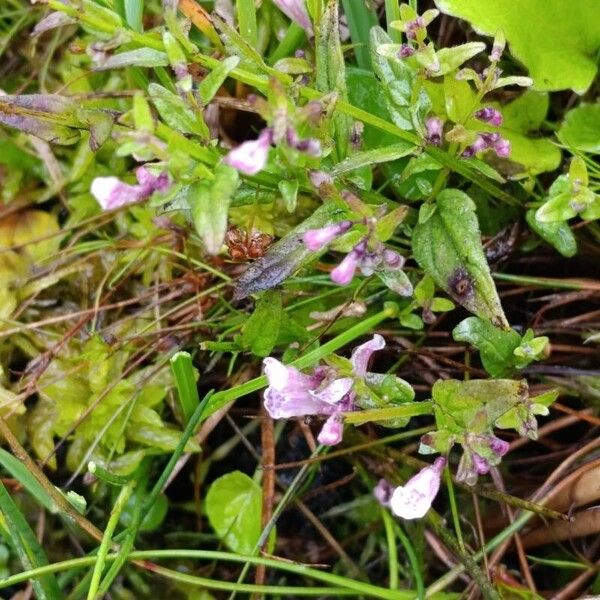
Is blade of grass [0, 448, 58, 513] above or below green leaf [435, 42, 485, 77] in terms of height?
below

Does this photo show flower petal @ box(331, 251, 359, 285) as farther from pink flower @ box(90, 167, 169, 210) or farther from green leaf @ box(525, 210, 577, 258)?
green leaf @ box(525, 210, 577, 258)

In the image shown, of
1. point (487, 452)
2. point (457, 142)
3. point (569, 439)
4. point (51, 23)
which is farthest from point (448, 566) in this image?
point (51, 23)

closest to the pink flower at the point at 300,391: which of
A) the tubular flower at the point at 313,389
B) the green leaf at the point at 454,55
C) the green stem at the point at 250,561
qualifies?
the tubular flower at the point at 313,389

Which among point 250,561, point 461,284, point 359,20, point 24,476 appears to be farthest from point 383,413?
point 359,20

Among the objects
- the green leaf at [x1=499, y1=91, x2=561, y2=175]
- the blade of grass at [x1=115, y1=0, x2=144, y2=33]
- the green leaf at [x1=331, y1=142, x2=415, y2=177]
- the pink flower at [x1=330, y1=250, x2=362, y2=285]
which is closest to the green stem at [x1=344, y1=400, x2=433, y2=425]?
the pink flower at [x1=330, y1=250, x2=362, y2=285]

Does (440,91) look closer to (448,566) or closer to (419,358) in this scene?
(419,358)

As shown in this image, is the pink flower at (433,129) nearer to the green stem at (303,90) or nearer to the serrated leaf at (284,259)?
the green stem at (303,90)
